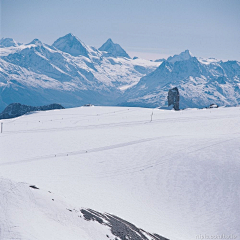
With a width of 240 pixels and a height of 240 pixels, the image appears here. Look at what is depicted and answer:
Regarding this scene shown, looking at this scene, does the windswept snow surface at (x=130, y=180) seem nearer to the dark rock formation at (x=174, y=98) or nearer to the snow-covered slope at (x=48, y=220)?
the snow-covered slope at (x=48, y=220)

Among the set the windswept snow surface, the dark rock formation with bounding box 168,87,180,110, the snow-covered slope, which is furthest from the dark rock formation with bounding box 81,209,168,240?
the dark rock formation with bounding box 168,87,180,110

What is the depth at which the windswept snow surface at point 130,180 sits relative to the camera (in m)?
29.2

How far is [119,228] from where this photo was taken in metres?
29.5

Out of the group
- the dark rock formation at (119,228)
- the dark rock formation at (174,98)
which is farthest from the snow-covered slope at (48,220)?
the dark rock formation at (174,98)

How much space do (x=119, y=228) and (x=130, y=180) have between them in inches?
705

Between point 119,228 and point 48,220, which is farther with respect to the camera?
point 119,228

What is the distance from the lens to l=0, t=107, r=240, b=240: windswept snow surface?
29.2 metres

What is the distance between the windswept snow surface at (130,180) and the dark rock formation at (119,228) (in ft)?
6.90

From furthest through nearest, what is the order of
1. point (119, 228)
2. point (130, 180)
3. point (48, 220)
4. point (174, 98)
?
point (174, 98), point (130, 180), point (119, 228), point (48, 220)

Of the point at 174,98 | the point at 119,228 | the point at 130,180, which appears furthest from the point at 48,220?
the point at 174,98

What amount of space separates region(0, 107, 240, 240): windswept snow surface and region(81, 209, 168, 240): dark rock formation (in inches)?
82.8

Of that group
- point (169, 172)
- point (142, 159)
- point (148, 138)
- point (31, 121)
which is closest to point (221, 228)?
point (169, 172)

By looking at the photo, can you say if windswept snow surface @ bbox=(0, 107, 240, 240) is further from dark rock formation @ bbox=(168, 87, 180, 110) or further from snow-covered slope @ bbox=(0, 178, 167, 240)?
dark rock formation @ bbox=(168, 87, 180, 110)

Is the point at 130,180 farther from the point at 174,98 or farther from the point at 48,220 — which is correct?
the point at 174,98
